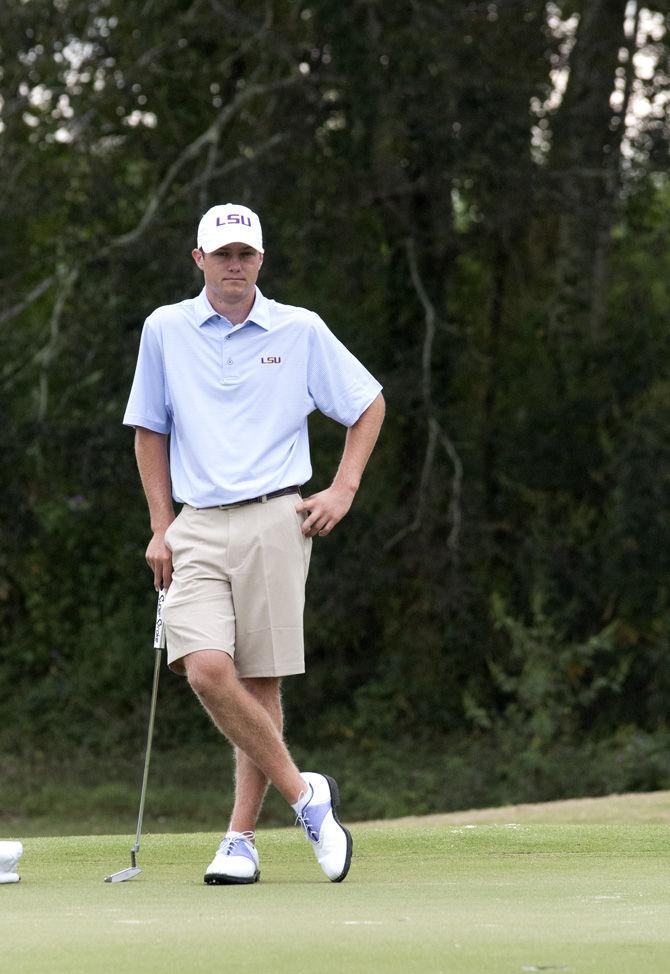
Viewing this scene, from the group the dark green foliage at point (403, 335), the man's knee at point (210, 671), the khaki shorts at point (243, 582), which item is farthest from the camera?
the dark green foliage at point (403, 335)

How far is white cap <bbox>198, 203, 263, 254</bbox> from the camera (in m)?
4.95

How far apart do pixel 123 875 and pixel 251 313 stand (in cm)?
153

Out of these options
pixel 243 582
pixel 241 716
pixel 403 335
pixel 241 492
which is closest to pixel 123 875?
pixel 241 716

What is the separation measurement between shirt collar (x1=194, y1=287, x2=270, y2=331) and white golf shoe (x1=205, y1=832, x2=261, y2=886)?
Answer: 138 cm

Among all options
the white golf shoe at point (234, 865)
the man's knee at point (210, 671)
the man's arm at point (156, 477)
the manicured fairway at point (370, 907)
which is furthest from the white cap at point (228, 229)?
the manicured fairway at point (370, 907)

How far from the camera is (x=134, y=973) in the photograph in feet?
10.4

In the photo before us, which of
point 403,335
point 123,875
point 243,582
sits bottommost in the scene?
point 123,875

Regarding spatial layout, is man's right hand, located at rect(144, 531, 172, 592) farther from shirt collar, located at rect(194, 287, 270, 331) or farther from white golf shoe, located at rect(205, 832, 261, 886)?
white golf shoe, located at rect(205, 832, 261, 886)

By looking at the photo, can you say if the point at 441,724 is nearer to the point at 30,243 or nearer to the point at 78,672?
the point at 78,672

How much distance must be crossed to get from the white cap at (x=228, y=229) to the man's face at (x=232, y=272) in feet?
0.08

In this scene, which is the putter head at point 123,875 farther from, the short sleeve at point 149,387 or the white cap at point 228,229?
the white cap at point 228,229

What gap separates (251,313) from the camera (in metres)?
5.00

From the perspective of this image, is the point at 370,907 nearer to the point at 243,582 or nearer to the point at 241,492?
the point at 243,582

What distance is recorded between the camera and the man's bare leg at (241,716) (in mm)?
4828
